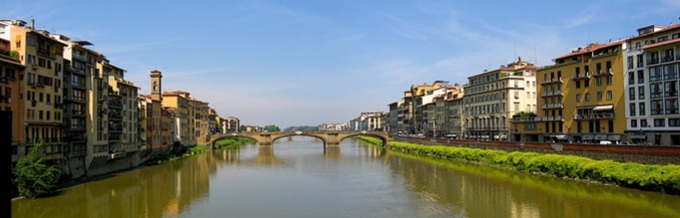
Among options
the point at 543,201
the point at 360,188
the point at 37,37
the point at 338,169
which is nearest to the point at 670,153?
the point at 543,201

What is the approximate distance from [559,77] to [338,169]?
26.1 m

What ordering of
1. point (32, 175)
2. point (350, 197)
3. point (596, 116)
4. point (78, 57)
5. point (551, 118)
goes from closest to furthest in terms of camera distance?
point (32, 175), point (350, 197), point (78, 57), point (596, 116), point (551, 118)

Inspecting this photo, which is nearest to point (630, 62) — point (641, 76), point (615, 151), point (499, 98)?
point (641, 76)

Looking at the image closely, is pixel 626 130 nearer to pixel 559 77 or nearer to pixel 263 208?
pixel 559 77

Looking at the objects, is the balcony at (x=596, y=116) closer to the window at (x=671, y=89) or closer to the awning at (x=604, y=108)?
the awning at (x=604, y=108)

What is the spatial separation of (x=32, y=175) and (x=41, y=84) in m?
7.10

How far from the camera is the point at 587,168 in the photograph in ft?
122

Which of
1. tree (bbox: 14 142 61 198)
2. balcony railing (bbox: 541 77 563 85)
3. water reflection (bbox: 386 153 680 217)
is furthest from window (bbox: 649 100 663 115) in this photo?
tree (bbox: 14 142 61 198)

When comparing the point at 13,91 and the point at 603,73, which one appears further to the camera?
the point at 603,73

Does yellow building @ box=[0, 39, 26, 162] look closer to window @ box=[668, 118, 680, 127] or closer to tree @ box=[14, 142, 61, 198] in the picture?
tree @ box=[14, 142, 61, 198]

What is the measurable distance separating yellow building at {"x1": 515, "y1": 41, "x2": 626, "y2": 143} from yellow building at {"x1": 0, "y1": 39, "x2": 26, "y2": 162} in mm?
46974

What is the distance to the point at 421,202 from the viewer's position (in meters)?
32.8

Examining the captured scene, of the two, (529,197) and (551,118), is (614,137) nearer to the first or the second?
(551,118)

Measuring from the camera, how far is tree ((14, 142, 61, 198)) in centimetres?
3117
